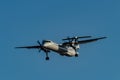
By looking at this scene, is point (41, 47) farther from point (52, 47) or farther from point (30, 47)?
point (30, 47)

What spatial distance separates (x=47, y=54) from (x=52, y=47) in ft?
12.6

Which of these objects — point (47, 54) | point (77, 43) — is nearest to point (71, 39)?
point (77, 43)

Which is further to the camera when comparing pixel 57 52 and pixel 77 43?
pixel 77 43

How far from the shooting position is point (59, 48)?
138375 mm

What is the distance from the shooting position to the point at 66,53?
464ft

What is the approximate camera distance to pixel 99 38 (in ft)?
483

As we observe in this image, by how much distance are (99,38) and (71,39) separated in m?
8.33

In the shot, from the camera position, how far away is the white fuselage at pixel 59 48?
13588 cm

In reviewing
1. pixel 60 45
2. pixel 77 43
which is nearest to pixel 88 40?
pixel 77 43

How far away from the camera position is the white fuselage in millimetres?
135875

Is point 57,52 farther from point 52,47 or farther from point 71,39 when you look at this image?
point 71,39

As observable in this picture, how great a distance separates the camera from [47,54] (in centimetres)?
13962

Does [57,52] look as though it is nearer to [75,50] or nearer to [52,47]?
[52,47]

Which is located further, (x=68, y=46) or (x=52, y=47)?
(x=68, y=46)
